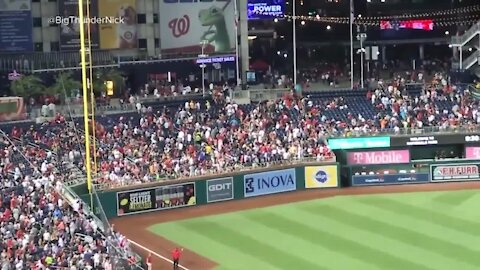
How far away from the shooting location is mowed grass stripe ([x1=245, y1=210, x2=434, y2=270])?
29.6m

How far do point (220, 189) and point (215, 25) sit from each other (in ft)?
52.2

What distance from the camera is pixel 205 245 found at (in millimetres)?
33031

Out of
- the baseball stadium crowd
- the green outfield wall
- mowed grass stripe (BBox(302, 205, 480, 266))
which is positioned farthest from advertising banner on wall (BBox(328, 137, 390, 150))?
mowed grass stripe (BBox(302, 205, 480, 266))

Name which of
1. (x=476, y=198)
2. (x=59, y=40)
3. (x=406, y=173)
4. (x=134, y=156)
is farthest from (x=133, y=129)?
(x=476, y=198)

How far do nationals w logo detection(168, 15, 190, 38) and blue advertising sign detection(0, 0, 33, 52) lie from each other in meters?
9.03

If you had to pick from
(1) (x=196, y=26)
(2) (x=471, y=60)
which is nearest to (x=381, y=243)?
(2) (x=471, y=60)

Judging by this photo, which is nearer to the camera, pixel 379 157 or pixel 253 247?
pixel 253 247

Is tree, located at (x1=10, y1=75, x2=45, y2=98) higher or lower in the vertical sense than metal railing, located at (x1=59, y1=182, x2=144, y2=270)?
higher

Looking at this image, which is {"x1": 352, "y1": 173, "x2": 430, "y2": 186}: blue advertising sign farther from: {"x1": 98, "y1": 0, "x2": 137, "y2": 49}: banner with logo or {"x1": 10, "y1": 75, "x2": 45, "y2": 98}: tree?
{"x1": 10, "y1": 75, "x2": 45, "y2": 98}: tree

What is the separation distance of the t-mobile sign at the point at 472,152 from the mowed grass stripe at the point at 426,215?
710 centimetres

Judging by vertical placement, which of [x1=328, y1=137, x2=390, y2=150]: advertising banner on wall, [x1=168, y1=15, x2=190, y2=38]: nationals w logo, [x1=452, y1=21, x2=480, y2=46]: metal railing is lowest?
[x1=328, y1=137, x2=390, y2=150]: advertising banner on wall

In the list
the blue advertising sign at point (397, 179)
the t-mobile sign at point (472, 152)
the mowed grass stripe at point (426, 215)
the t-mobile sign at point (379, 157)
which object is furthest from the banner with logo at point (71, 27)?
the t-mobile sign at point (472, 152)

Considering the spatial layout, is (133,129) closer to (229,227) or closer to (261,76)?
(229,227)

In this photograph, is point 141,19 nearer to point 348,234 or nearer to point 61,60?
point 61,60
